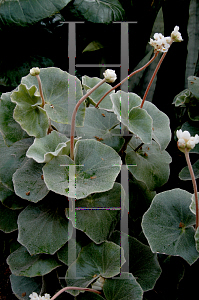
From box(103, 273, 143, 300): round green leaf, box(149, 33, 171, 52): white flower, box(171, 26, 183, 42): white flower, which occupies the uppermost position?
box(171, 26, 183, 42): white flower

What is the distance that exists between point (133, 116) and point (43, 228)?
0.29 m

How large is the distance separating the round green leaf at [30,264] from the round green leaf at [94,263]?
0.15ft

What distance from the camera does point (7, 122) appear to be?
53cm

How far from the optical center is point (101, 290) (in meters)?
0.51

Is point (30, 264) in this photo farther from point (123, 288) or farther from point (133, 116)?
point (133, 116)

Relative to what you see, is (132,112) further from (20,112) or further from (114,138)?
(20,112)

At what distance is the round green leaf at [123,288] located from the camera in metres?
0.46

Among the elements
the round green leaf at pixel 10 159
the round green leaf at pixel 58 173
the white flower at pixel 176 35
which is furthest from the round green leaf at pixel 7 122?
the white flower at pixel 176 35

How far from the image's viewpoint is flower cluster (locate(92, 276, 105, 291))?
492 millimetres

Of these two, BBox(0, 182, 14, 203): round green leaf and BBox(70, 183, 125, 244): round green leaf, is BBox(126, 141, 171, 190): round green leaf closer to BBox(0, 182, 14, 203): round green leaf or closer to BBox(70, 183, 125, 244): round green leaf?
BBox(70, 183, 125, 244): round green leaf

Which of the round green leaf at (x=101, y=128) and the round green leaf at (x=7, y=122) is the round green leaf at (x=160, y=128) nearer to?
the round green leaf at (x=101, y=128)

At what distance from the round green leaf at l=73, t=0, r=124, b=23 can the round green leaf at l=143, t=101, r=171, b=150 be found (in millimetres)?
735

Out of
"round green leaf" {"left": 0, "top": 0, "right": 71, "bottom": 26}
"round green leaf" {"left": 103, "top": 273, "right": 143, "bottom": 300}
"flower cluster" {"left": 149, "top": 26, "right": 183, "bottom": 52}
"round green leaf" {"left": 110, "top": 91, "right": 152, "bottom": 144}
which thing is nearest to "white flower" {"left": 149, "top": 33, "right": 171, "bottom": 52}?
"flower cluster" {"left": 149, "top": 26, "right": 183, "bottom": 52}

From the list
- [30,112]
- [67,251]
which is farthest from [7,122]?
[67,251]
